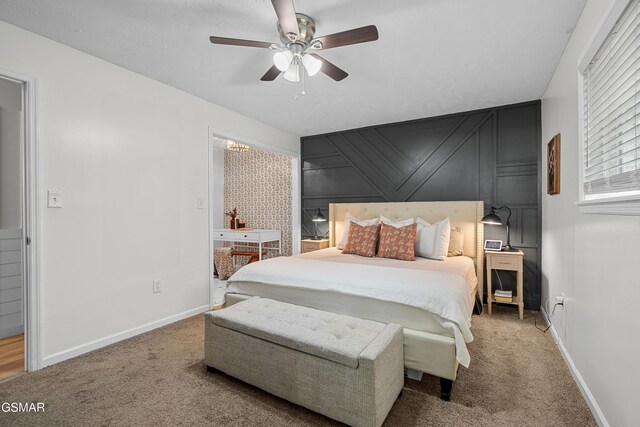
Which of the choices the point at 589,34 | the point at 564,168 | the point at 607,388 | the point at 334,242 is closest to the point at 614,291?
the point at 607,388

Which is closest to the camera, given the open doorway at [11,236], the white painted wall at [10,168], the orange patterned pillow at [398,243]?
the open doorway at [11,236]

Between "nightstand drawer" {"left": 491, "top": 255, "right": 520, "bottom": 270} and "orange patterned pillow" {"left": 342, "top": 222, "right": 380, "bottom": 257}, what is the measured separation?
1254 millimetres

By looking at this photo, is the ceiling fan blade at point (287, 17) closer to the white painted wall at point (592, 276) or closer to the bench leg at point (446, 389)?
the white painted wall at point (592, 276)

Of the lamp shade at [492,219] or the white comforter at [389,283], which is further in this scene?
the lamp shade at [492,219]

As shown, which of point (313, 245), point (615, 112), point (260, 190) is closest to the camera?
point (615, 112)

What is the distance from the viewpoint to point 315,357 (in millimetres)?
1613

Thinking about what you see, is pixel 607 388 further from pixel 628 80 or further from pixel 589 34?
pixel 589 34

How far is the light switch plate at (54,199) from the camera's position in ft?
7.27

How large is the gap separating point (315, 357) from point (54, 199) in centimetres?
220

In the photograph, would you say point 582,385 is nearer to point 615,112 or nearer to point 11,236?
point 615,112

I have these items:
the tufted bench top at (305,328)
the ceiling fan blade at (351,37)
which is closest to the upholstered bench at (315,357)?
the tufted bench top at (305,328)

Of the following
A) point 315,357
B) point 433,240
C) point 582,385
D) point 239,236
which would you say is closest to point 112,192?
point 315,357

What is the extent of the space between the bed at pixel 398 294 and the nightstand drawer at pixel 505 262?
313 mm

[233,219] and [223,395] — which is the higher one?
[233,219]
